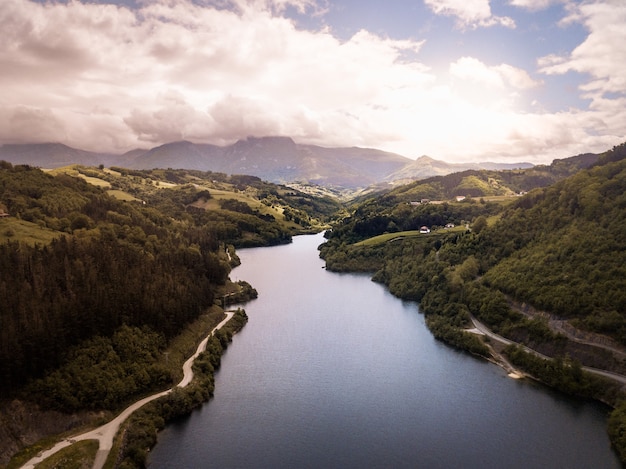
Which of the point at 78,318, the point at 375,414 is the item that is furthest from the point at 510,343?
the point at 78,318

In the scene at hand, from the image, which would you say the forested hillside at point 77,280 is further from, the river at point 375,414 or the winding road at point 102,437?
the river at point 375,414

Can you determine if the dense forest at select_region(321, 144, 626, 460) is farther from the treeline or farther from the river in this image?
the treeline

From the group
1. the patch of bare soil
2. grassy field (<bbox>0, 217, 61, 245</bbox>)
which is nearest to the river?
the patch of bare soil

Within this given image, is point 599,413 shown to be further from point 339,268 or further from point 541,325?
point 339,268

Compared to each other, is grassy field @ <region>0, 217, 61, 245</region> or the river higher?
grassy field @ <region>0, 217, 61, 245</region>

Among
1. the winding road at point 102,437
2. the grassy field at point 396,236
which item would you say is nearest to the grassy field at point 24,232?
the winding road at point 102,437

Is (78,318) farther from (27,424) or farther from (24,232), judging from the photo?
(24,232)

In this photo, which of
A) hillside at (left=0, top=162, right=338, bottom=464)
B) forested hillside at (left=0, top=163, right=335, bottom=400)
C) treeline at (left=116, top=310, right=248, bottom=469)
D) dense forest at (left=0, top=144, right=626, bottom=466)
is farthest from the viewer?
dense forest at (left=0, top=144, right=626, bottom=466)
